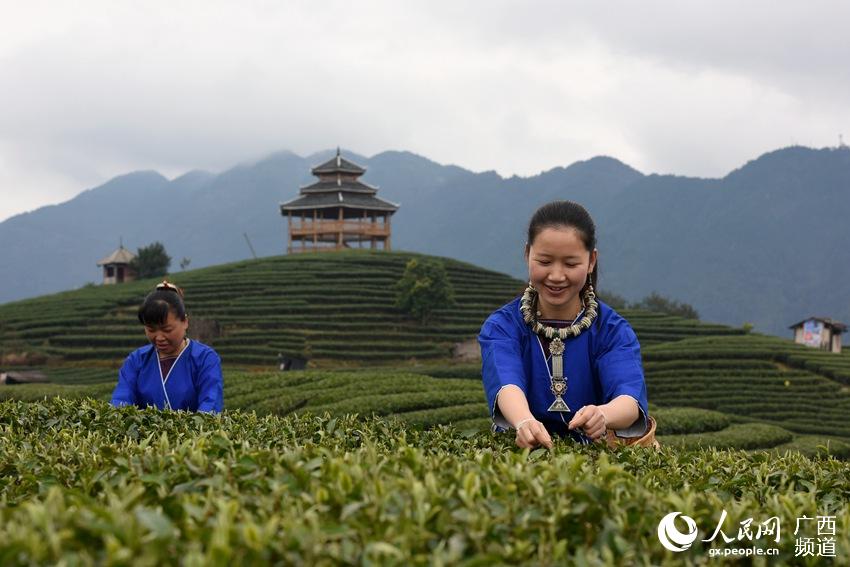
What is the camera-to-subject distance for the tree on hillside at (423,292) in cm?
4228

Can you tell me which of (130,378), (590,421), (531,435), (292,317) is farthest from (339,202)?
(531,435)

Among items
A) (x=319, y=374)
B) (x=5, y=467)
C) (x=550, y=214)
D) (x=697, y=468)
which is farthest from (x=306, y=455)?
(x=319, y=374)

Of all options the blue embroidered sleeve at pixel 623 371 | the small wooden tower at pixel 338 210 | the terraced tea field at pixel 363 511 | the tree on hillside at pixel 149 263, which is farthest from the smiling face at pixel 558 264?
the tree on hillside at pixel 149 263

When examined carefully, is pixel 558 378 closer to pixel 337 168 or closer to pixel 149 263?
pixel 337 168

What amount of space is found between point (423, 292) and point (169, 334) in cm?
3587

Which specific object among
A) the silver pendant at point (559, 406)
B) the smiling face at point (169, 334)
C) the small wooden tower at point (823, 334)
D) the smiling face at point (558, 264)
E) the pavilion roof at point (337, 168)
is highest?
the pavilion roof at point (337, 168)

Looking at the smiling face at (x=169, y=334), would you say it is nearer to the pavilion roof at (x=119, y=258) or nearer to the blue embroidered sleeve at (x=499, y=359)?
the blue embroidered sleeve at (x=499, y=359)

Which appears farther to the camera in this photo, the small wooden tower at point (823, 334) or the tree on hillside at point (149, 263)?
the tree on hillside at point (149, 263)

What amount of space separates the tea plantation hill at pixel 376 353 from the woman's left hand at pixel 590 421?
31.7ft

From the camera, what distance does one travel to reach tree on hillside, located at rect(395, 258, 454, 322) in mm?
42281

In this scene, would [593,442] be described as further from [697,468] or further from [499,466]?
[499,466]

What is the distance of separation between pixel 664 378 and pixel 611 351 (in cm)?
2555

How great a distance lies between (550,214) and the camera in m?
4.41

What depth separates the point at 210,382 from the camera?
21.6 ft
